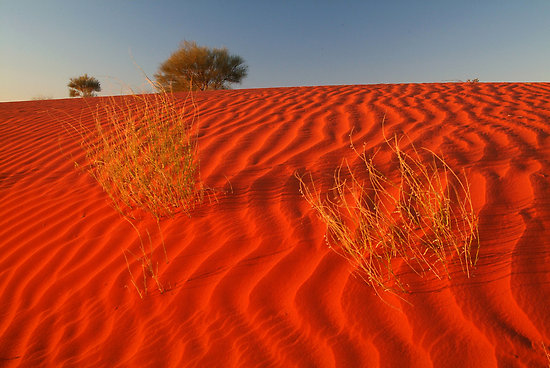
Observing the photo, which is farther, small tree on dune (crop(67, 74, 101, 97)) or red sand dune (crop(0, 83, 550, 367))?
small tree on dune (crop(67, 74, 101, 97))

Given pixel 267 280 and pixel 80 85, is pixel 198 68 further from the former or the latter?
pixel 267 280

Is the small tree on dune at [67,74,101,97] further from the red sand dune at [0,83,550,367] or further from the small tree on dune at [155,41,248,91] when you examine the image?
the red sand dune at [0,83,550,367]

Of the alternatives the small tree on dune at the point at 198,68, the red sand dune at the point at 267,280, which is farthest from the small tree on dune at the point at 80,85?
the red sand dune at the point at 267,280

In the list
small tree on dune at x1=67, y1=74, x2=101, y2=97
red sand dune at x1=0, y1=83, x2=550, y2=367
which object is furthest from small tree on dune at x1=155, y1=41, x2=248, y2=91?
red sand dune at x1=0, y1=83, x2=550, y2=367

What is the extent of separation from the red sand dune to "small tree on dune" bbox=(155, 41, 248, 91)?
48.0 feet

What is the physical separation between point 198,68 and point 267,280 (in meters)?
17.4

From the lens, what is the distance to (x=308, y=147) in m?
3.25

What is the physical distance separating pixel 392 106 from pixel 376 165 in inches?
87.1

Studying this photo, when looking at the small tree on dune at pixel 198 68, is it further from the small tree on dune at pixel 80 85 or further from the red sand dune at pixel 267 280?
the red sand dune at pixel 267 280

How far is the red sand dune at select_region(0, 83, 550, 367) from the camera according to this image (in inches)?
53.5

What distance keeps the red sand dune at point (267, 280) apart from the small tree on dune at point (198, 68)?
14.6 metres

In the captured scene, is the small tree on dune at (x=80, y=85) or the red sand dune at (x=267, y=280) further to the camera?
the small tree on dune at (x=80, y=85)

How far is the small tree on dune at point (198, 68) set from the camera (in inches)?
666

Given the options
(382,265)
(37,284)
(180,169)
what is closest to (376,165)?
(382,265)
